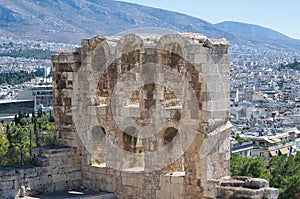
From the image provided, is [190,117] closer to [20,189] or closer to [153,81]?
[153,81]

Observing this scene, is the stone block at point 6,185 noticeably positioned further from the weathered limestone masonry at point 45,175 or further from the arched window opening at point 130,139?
the arched window opening at point 130,139

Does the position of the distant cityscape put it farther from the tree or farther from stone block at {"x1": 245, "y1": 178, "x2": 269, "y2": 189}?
stone block at {"x1": 245, "y1": 178, "x2": 269, "y2": 189}

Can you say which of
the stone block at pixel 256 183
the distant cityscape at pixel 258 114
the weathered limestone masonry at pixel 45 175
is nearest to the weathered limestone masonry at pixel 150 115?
the stone block at pixel 256 183

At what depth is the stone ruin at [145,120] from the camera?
455 inches

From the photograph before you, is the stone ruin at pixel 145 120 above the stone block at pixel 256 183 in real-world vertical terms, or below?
above

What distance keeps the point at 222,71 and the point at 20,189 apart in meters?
4.74

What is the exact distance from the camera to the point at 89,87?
13719mm

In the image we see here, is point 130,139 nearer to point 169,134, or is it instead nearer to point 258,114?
point 169,134

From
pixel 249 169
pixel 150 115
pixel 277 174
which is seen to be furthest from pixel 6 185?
pixel 277 174

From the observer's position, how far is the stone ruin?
37.9 feet

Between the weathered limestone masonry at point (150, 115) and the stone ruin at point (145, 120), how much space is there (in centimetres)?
2

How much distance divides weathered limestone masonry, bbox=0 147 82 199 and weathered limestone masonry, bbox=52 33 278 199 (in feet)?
0.75

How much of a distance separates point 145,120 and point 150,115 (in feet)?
0.56

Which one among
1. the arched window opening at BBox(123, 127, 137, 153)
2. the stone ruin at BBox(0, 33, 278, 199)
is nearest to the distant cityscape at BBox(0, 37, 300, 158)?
the stone ruin at BBox(0, 33, 278, 199)
